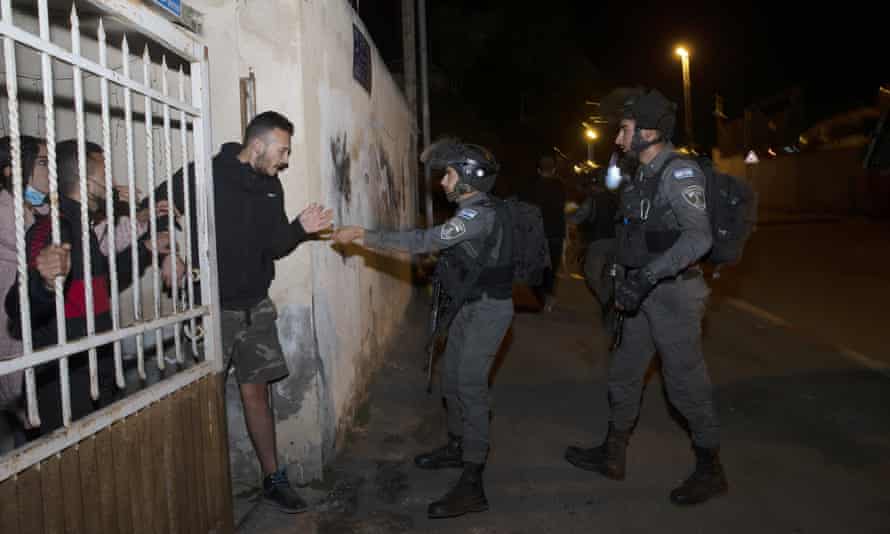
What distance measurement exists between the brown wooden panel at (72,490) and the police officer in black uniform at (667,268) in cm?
256

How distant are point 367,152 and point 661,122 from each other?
2.73 metres

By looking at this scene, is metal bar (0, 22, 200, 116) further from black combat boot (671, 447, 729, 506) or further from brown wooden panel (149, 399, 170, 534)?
black combat boot (671, 447, 729, 506)

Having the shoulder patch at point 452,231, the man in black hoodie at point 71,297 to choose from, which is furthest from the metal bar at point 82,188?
the shoulder patch at point 452,231

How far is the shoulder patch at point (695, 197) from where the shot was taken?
11.4 feet

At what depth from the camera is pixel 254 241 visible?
3.33 m

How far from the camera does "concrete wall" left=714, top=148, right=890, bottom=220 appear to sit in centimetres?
2602

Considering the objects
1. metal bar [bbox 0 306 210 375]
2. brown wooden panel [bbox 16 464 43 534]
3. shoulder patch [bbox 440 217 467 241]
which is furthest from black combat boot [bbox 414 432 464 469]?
brown wooden panel [bbox 16 464 43 534]

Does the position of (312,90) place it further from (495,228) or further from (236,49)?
(495,228)

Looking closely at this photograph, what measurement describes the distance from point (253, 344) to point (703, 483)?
95.7 inches

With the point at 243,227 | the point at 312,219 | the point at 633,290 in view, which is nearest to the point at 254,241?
the point at 243,227

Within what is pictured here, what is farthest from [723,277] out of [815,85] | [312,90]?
[815,85]

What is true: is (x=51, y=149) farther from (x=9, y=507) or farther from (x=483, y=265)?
(x=483, y=265)

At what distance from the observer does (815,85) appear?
116ft

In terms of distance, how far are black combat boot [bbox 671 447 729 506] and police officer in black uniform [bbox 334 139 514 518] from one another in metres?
1.03
